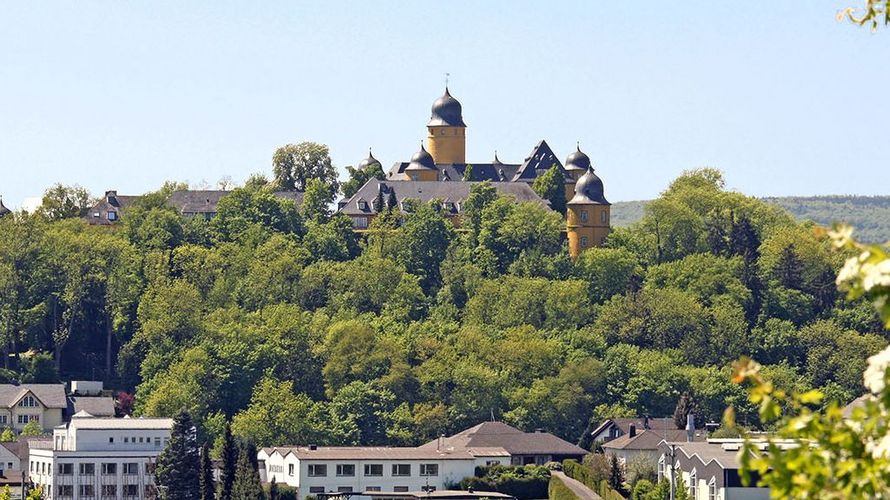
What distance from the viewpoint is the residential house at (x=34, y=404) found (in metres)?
123

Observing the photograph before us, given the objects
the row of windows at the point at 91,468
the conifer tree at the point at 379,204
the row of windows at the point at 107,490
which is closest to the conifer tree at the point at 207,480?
the row of windows at the point at 107,490

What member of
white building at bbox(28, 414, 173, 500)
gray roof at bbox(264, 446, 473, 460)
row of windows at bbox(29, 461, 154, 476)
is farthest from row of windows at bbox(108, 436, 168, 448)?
gray roof at bbox(264, 446, 473, 460)

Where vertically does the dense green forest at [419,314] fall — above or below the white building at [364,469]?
above

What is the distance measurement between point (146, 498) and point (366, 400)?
1790 cm

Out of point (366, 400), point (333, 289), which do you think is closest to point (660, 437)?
point (366, 400)

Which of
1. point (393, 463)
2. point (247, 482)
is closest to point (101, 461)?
point (393, 463)

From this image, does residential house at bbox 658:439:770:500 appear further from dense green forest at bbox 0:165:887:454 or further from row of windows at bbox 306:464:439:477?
dense green forest at bbox 0:165:887:454

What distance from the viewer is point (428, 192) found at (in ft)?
501

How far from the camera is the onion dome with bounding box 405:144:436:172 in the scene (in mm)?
161375

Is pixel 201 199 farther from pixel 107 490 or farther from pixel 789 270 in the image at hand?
pixel 107 490

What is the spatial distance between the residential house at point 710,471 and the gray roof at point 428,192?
56042mm

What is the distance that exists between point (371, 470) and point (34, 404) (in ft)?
92.2

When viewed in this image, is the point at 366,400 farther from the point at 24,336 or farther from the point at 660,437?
the point at 24,336

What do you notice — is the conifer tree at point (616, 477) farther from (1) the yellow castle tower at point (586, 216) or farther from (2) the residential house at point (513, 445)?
(1) the yellow castle tower at point (586, 216)
